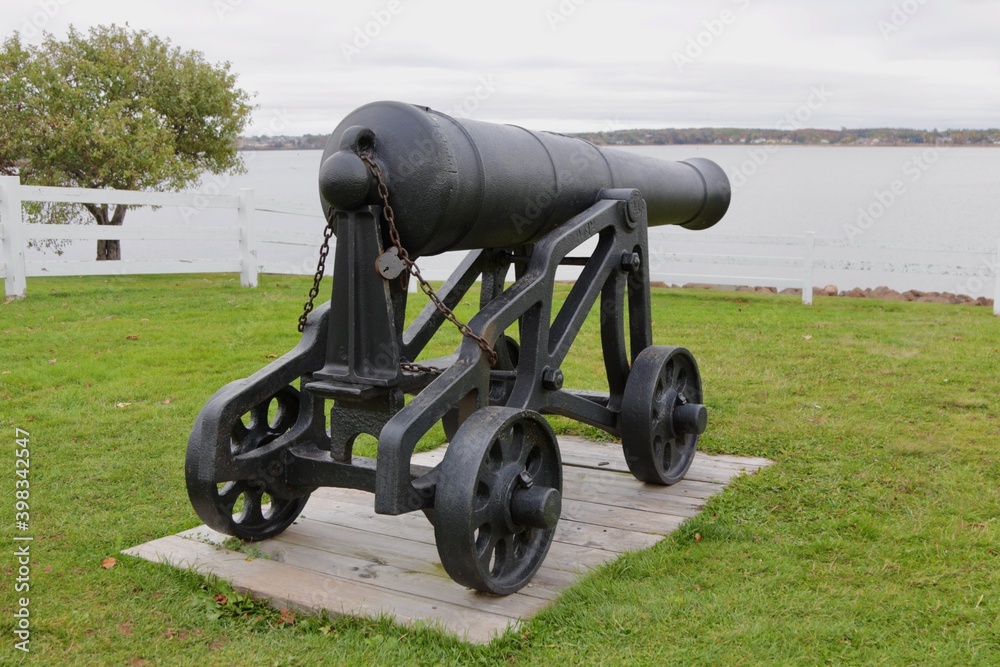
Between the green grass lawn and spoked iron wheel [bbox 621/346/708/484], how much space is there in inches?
13.8

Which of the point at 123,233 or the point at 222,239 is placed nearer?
the point at 123,233

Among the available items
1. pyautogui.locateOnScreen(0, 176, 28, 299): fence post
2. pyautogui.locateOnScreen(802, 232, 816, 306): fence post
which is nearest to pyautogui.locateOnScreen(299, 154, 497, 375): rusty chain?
pyautogui.locateOnScreen(0, 176, 28, 299): fence post

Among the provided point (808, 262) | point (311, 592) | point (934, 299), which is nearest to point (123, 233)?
point (808, 262)

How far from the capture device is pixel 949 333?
34.0 feet

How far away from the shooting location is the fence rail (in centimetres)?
1074

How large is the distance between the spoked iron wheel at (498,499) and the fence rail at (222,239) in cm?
853

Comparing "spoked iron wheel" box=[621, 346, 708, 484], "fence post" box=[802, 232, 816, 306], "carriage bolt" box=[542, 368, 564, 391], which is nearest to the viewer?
"carriage bolt" box=[542, 368, 564, 391]

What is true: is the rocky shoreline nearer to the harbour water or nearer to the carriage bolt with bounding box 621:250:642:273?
the harbour water

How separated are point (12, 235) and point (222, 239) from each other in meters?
2.43

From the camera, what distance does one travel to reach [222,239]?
487 inches

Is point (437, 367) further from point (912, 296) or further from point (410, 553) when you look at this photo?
point (912, 296)

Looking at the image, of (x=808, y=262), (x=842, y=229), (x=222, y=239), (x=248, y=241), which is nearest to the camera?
(x=222, y=239)

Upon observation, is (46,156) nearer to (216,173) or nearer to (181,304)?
(216,173)

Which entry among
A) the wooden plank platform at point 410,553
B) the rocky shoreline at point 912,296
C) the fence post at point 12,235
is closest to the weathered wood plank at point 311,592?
the wooden plank platform at point 410,553
